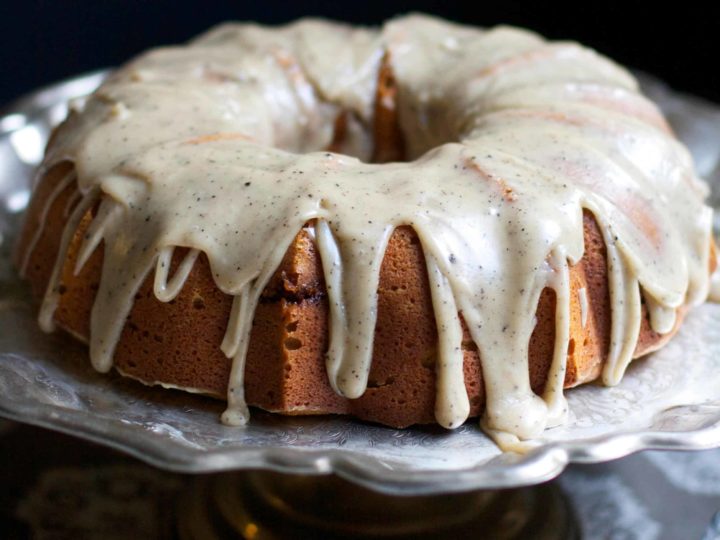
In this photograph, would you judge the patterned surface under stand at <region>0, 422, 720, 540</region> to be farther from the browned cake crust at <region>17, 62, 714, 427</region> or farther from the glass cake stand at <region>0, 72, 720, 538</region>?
the browned cake crust at <region>17, 62, 714, 427</region>

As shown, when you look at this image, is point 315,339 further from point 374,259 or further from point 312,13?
point 312,13

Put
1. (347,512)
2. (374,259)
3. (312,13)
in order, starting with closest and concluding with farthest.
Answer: (374,259) → (347,512) → (312,13)

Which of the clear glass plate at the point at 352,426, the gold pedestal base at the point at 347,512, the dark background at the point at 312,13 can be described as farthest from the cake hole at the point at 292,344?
the dark background at the point at 312,13

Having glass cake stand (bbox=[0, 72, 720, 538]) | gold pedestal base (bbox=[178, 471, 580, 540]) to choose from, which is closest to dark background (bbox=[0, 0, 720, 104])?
glass cake stand (bbox=[0, 72, 720, 538])

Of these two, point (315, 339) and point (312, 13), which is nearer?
point (315, 339)

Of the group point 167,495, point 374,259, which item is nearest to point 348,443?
point 374,259

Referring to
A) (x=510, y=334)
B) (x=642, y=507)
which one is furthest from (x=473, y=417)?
(x=642, y=507)

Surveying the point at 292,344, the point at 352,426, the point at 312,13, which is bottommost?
the point at 312,13
